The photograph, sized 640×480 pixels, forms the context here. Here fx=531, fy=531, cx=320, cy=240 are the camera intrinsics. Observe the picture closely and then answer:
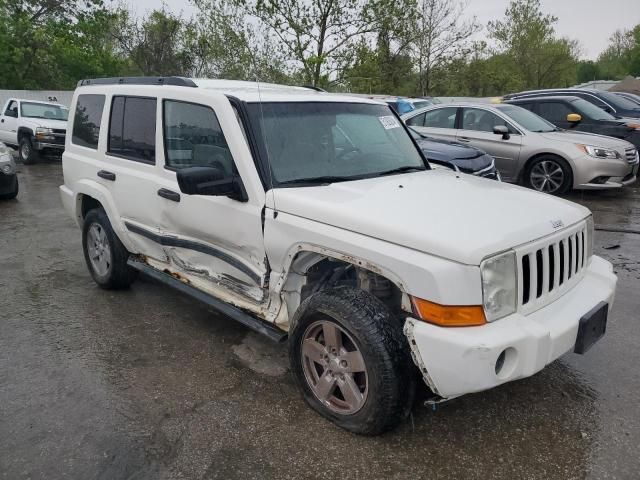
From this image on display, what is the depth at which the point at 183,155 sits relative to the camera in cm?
367

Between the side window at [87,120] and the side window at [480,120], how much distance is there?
22.4 feet

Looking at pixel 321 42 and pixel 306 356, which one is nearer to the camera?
pixel 306 356

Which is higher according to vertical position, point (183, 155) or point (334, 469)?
point (183, 155)

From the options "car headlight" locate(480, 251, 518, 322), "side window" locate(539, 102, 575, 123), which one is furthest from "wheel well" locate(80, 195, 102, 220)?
"side window" locate(539, 102, 575, 123)

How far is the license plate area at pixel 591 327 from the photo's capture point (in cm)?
269

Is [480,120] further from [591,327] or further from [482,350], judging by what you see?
[482,350]

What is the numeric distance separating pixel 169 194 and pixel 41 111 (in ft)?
44.9

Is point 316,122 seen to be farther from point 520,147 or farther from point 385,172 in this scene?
point 520,147

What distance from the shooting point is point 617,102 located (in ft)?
42.2

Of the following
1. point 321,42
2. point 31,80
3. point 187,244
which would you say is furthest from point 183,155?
point 31,80

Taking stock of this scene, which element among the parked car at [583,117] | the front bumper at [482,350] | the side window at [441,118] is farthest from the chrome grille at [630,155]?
the front bumper at [482,350]

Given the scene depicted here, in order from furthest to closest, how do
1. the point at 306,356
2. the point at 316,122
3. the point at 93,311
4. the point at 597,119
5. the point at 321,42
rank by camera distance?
the point at 321,42, the point at 597,119, the point at 93,311, the point at 316,122, the point at 306,356

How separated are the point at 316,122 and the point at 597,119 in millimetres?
9357

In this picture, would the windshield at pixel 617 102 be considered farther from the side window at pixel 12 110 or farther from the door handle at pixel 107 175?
the side window at pixel 12 110
